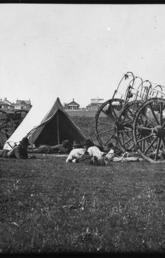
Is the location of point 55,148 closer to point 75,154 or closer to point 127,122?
point 127,122

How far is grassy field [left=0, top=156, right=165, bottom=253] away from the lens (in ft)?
14.6

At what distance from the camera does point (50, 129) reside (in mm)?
16422

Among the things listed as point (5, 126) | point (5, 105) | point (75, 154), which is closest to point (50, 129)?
point (5, 126)

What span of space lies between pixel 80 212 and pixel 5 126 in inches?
479

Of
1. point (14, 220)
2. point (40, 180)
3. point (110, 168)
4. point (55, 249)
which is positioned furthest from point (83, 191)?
point (110, 168)

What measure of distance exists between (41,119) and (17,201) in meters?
10.4

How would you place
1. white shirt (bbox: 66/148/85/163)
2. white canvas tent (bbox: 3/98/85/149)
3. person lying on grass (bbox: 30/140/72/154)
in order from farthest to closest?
white canvas tent (bbox: 3/98/85/149)
person lying on grass (bbox: 30/140/72/154)
white shirt (bbox: 66/148/85/163)

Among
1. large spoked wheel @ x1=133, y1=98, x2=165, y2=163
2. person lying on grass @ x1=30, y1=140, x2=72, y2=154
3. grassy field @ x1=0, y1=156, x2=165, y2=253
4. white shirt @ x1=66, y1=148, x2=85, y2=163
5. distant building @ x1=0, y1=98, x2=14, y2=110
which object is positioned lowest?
grassy field @ x1=0, y1=156, x2=165, y2=253

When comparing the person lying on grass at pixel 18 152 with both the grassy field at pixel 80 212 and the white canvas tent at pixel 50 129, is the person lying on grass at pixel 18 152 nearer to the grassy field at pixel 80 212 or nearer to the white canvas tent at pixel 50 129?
the white canvas tent at pixel 50 129

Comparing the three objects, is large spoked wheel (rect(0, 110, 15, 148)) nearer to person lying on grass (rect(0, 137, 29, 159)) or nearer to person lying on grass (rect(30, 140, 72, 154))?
person lying on grass (rect(30, 140, 72, 154))

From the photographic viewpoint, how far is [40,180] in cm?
806

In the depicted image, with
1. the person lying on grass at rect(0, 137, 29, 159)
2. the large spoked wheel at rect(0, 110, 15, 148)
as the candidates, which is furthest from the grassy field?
the large spoked wheel at rect(0, 110, 15, 148)

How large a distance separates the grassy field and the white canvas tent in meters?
6.95

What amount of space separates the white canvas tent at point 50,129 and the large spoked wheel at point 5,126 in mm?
578
